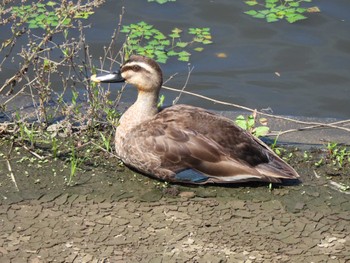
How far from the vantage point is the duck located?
6477mm

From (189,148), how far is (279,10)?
390 cm

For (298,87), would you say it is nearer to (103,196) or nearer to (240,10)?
(240,10)

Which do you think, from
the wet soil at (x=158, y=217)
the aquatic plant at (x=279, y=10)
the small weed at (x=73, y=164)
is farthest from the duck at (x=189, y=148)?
the aquatic plant at (x=279, y=10)

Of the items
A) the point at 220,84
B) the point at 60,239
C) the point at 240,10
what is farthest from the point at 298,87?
the point at 60,239

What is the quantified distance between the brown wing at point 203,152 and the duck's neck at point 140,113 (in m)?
0.15

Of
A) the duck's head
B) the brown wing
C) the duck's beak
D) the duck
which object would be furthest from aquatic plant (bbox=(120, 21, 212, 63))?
the brown wing

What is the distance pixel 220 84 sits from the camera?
8984 millimetres

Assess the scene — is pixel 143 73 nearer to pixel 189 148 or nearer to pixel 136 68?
pixel 136 68

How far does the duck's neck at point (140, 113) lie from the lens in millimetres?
6855

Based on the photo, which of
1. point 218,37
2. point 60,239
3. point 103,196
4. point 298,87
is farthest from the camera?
point 218,37

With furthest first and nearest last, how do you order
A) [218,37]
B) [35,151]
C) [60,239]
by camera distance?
[218,37] → [35,151] → [60,239]

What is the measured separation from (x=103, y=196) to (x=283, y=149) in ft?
5.44

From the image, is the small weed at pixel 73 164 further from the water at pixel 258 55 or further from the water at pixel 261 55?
the water at pixel 261 55

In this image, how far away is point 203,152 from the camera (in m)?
6.50
